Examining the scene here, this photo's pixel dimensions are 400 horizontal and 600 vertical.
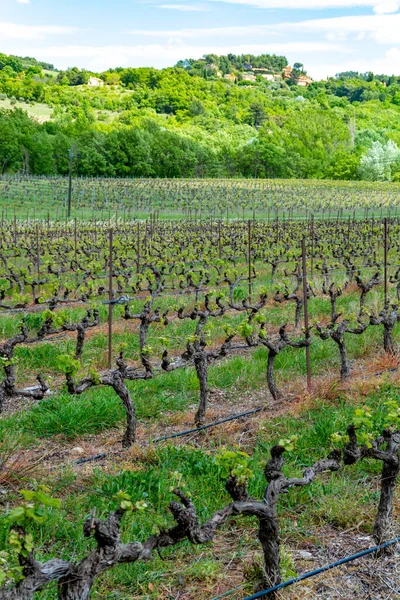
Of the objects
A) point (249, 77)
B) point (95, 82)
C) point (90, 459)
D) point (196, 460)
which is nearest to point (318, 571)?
point (196, 460)

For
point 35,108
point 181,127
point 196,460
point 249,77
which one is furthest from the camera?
point 249,77

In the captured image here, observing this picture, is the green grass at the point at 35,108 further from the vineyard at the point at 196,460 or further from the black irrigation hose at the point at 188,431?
the black irrigation hose at the point at 188,431

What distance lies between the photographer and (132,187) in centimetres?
5325

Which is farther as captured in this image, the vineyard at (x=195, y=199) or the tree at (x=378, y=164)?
the tree at (x=378, y=164)

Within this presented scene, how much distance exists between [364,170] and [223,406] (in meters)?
71.7

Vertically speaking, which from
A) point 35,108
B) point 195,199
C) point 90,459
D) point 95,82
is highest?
point 95,82

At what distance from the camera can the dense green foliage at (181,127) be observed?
70.7 metres

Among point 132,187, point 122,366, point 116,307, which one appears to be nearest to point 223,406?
point 122,366

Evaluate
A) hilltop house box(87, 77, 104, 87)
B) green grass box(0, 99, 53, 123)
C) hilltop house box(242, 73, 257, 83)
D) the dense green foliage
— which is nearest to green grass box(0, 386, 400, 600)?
the dense green foliage

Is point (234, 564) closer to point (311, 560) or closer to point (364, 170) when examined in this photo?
point (311, 560)

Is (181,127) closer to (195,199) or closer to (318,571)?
(195,199)

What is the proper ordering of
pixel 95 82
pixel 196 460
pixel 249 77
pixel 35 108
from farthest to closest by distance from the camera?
1. pixel 249 77
2. pixel 95 82
3. pixel 35 108
4. pixel 196 460

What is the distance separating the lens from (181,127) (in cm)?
9962

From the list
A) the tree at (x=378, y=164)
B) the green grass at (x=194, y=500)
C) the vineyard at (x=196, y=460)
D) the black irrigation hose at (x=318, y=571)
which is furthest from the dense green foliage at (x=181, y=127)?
the black irrigation hose at (x=318, y=571)
